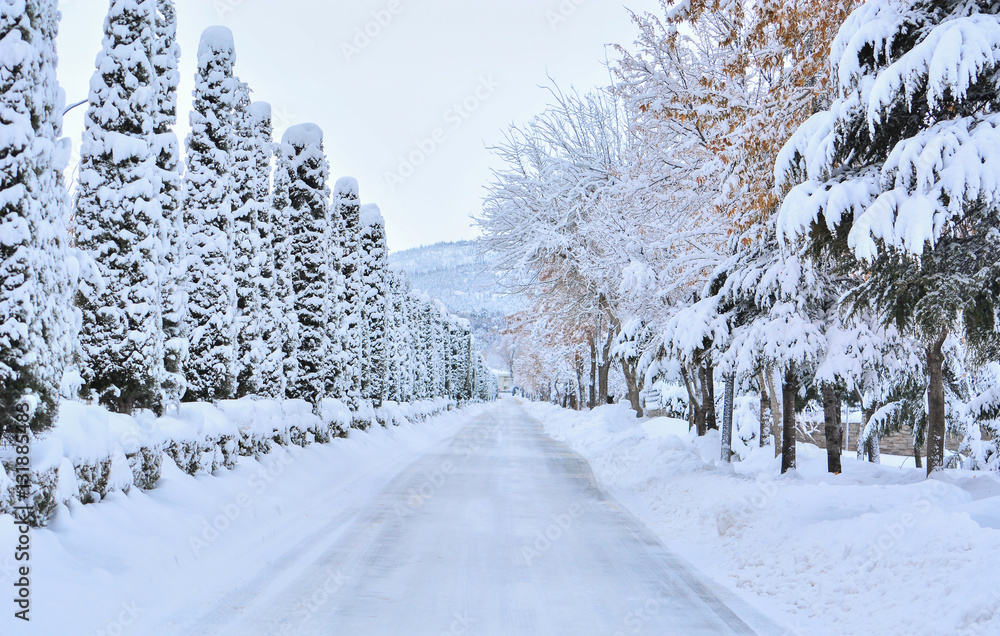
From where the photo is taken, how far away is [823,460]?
723 inches

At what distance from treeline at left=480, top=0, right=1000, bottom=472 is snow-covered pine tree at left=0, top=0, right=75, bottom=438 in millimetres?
6803

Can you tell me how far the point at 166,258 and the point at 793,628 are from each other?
9.55 metres

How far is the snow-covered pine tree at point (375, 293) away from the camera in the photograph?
28438mm

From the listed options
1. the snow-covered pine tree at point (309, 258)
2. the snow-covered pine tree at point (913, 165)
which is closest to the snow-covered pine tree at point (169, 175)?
the snow-covered pine tree at point (309, 258)

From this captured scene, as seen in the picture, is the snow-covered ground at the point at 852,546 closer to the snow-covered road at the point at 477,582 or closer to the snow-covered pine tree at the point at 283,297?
the snow-covered road at the point at 477,582

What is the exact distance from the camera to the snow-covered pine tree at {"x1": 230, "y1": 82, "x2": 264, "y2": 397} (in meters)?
14.8

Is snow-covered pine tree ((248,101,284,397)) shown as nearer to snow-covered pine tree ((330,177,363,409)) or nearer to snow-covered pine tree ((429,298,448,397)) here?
snow-covered pine tree ((330,177,363,409))

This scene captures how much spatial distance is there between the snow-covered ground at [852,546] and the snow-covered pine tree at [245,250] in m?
7.97

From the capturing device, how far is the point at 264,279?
16109 mm

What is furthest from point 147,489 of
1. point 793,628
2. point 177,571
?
point 793,628

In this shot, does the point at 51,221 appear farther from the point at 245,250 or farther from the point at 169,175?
the point at 245,250

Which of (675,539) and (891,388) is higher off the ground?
(891,388)

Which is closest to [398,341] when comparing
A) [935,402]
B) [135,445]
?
[135,445]

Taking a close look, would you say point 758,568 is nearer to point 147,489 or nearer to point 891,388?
point 147,489
